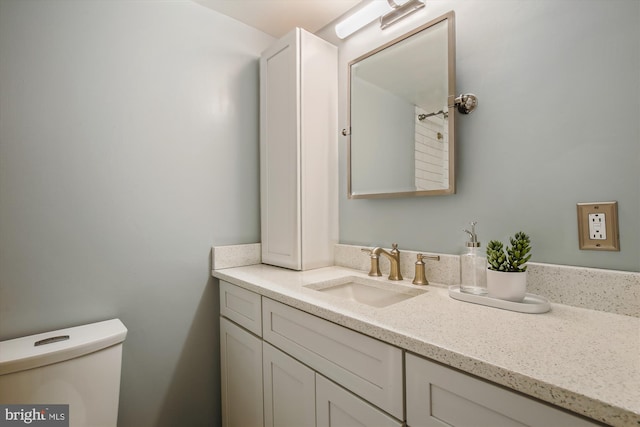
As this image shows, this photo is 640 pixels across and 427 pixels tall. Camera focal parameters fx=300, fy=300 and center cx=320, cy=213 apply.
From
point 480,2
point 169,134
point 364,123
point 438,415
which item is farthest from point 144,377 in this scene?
point 480,2

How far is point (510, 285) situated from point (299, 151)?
1.02m

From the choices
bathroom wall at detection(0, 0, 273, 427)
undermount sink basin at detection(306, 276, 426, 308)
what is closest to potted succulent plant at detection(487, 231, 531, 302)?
undermount sink basin at detection(306, 276, 426, 308)

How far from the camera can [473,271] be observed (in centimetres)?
98

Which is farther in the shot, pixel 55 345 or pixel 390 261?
pixel 390 261

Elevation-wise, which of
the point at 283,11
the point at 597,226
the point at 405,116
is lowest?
the point at 597,226

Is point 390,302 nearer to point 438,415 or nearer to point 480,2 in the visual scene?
point 438,415

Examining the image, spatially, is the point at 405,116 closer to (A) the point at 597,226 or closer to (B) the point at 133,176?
(A) the point at 597,226

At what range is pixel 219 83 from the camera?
5.16 feet

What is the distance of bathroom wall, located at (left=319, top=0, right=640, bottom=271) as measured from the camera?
31.6 inches

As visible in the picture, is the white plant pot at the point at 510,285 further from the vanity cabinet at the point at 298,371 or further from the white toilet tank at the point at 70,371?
the white toilet tank at the point at 70,371

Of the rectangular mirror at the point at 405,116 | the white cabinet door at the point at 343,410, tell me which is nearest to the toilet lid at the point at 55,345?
the white cabinet door at the point at 343,410

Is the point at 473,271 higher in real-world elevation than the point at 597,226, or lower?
lower

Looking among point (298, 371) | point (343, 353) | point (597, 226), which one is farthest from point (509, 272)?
point (298, 371)

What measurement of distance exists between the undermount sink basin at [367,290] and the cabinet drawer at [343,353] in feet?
0.67
